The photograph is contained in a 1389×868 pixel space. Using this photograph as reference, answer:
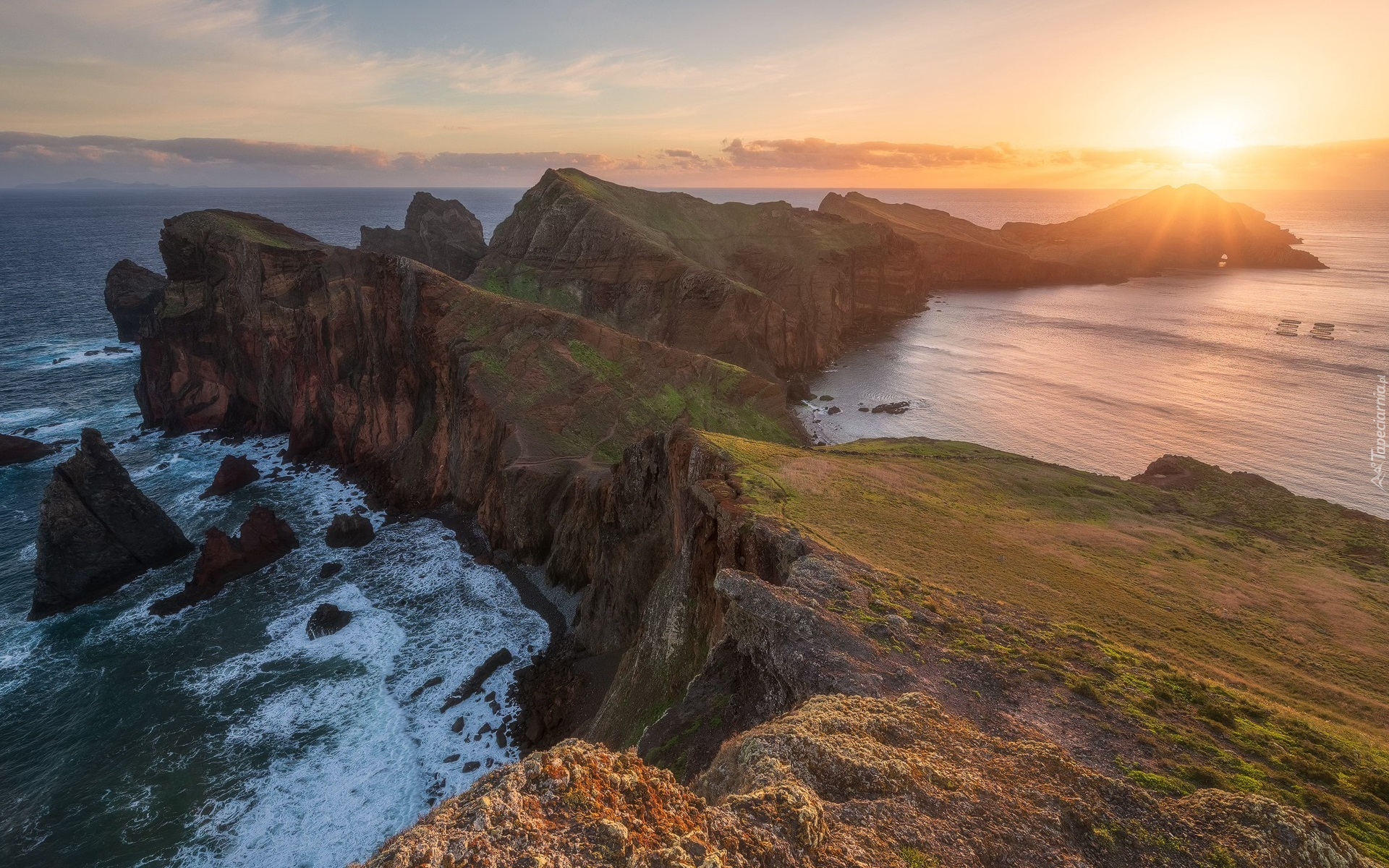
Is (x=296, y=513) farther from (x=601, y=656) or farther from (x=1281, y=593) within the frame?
(x=1281, y=593)

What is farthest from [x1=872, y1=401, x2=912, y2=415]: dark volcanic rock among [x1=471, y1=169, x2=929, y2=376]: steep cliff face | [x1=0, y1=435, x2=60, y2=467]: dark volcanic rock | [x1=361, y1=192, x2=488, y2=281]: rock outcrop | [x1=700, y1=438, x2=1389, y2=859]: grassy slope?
[x1=0, y1=435, x2=60, y2=467]: dark volcanic rock

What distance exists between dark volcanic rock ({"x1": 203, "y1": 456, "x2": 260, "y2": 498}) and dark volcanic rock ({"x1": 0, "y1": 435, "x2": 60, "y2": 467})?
856 inches

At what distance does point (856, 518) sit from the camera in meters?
27.3

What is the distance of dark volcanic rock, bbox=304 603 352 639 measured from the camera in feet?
134

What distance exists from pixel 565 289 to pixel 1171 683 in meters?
85.0

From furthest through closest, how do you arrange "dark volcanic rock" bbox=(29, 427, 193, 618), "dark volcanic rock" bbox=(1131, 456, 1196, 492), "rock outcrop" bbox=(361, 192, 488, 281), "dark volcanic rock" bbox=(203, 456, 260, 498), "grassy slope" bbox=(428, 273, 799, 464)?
"rock outcrop" bbox=(361, 192, 488, 281)
"dark volcanic rock" bbox=(203, 456, 260, 498)
"grassy slope" bbox=(428, 273, 799, 464)
"dark volcanic rock" bbox=(1131, 456, 1196, 492)
"dark volcanic rock" bbox=(29, 427, 193, 618)

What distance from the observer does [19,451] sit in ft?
211

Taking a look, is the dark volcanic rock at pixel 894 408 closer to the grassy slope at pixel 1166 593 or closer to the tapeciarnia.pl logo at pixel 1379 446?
the grassy slope at pixel 1166 593

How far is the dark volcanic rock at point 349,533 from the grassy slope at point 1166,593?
3436 centimetres

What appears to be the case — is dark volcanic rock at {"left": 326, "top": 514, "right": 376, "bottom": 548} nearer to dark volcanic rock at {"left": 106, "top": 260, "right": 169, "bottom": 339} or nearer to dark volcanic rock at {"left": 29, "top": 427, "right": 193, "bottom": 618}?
dark volcanic rock at {"left": 29, "top": 427, "right": 193, "bottom": 618}

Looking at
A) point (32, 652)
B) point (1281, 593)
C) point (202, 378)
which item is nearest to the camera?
point (1281, 593)

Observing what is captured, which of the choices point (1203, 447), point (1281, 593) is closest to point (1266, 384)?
point (1203, 447)

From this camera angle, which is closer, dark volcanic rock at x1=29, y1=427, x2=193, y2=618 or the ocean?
the ocean

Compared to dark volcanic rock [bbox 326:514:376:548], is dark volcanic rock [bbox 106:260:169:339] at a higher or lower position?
higher
